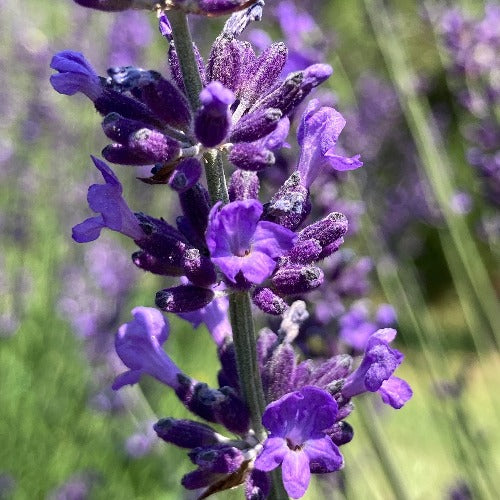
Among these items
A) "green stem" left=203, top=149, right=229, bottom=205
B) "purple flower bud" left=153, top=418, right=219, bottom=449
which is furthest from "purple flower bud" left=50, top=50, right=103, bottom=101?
"purple flower bud" left=153, top=418, right=219, bottom=449

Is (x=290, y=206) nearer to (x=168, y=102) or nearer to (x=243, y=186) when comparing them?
(x=243, y=186)

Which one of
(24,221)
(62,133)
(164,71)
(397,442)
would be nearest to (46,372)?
(24,221)

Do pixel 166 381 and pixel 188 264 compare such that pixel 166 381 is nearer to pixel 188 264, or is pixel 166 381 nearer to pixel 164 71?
pixel 188 264

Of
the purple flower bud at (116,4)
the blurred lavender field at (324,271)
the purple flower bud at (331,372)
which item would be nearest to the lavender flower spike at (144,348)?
the purple flower bud at (331,372)

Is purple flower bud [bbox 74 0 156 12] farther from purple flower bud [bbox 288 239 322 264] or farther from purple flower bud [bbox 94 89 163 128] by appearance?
purple flower bud [bbox 288 239 322 264]

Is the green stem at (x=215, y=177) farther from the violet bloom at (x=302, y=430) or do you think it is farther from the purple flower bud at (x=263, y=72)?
the violet bloom at (x=302, y=430)

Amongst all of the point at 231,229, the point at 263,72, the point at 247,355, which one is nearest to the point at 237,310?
the point at 247,355
